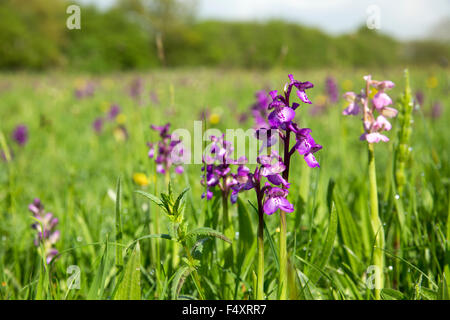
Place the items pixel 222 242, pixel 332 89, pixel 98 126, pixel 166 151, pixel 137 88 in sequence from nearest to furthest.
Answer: pixel 222 242, pixel 166 151, pixel 332 89, pixel 98 126, pixel 137 88

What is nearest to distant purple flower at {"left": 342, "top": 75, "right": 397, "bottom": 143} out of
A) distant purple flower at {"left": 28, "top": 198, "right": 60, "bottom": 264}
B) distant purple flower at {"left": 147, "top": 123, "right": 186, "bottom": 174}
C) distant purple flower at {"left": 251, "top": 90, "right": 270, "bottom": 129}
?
distant purple flower at {"left": 147, "top": 123, "right": 186, "bottom": 174}

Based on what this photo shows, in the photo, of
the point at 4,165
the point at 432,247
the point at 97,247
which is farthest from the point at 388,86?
the point at 4,165

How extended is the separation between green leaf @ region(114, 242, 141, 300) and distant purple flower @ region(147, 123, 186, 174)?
66 cm

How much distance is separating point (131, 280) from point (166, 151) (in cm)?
76

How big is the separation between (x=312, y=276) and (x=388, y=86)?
2.24 ft

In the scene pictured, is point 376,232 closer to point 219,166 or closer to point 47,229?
point 219,166

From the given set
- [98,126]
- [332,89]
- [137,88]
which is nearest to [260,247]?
[332,89]

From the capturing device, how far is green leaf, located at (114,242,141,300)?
2.97 ft

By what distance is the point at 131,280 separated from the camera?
92cm

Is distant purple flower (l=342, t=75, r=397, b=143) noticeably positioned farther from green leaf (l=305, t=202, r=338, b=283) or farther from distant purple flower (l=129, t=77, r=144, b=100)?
distant purple flower (l=129, t=77, r=144, b=100)

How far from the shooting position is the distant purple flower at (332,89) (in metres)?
4.03

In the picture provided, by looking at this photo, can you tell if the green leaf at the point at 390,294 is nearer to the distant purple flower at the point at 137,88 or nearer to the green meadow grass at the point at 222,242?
the green meadow grass at the point at 222,242

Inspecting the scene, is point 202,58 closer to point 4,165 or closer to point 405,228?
point 4,165
